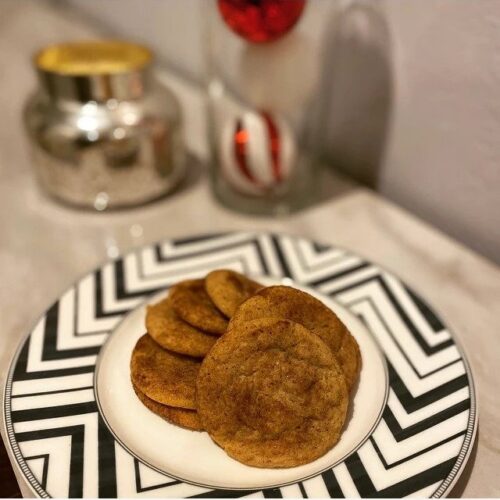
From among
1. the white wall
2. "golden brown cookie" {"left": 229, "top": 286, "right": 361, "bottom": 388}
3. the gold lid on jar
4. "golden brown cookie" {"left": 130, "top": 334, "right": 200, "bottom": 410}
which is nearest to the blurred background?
the white wall

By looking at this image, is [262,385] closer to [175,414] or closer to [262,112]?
[175,414]

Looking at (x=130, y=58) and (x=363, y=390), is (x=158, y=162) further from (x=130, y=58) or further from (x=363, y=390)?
(x=363, y=390)

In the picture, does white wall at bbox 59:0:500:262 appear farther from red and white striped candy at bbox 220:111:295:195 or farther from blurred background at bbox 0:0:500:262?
red and white striped candy at bbox 220:111:295:195

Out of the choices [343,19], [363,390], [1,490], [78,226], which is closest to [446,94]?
[343,19]

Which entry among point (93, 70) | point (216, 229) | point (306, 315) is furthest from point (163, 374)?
point (93, 70)

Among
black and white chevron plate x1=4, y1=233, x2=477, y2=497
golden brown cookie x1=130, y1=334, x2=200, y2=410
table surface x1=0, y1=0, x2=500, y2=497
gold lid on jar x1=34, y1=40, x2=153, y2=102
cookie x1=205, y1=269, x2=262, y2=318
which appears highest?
gold lid on jar x1=34, y1=40, x2=153, y2=102

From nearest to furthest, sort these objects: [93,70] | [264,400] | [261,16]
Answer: [264,400] < [261,16] < [93,70]
